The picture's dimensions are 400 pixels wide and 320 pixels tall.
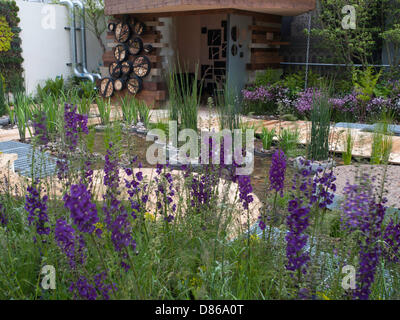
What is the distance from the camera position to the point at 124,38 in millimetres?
9016

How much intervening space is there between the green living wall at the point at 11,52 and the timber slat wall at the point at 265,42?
5171mm

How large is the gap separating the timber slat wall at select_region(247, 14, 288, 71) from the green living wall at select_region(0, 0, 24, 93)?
5171 mm

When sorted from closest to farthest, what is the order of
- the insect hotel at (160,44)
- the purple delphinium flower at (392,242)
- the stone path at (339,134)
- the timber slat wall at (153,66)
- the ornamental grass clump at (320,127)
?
the purple delphinium flower at (392,242) → the ornamental grass clump at (320,127) → the stone path at (339,134) → the insect hotel at (160,44) → the timber slat wall at (153,66)

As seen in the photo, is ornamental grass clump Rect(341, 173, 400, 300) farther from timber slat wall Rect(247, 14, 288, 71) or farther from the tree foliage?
the tree foliage

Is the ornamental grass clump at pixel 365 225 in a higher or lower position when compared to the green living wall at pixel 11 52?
lower

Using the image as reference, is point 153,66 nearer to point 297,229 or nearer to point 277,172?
point 277,172

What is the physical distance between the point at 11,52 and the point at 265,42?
19.0 feet

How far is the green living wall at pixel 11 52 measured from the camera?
9438 millimetres

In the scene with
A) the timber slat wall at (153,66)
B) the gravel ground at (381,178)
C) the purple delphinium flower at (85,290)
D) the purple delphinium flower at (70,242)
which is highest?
the timber slat wall at (153,66)

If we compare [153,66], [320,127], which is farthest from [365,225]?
[153,66]

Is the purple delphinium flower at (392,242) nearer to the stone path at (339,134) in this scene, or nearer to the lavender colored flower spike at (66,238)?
the lavender colored flower spike at (66,238)

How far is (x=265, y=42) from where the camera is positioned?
970cm

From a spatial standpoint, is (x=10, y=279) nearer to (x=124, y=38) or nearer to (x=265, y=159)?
(x=265, y=159)

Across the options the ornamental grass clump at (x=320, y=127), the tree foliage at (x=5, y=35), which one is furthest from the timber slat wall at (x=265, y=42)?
the tree foliage at (x=5, y=35)
